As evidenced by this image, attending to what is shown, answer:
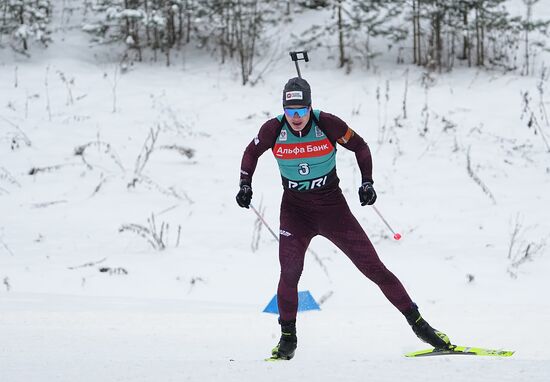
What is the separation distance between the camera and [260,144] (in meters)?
4.54

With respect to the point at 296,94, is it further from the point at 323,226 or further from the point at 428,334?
the point at 428,334

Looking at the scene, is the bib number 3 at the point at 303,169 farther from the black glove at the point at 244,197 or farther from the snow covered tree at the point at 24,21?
the snow covered tree at the point at 24,21

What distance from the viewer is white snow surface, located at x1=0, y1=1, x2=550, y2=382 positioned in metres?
4.46

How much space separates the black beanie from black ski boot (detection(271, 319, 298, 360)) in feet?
5.15

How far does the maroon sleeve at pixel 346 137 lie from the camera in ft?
14.4

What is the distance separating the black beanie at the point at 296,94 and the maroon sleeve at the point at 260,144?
235mm

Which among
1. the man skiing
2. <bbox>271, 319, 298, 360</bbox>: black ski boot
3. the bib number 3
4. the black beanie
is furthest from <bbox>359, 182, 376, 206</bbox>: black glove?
<bbox>271, 319, 298, 360</bbox>: black ski boot

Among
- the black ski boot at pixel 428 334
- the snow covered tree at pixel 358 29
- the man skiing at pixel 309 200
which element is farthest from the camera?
the snow covered tree at pixel 358 29

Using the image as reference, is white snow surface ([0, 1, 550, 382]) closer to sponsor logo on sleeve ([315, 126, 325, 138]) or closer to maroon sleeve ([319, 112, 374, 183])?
maroon sleeve ([319, 112, 374, 183])

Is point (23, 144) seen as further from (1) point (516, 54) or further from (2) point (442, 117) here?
(1) point (516, 54)

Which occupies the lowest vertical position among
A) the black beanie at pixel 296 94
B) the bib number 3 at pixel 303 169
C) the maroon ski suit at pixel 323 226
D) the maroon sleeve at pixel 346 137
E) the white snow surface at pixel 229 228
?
the white snow surface at pixel 229 228

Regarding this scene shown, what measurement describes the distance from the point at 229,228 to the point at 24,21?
25.3 feet

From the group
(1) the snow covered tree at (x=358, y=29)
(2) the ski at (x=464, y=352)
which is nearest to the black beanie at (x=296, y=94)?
(2) the ski at (x=464, y=352)

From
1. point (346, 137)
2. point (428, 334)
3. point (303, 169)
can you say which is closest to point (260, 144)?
point (303, 169)
